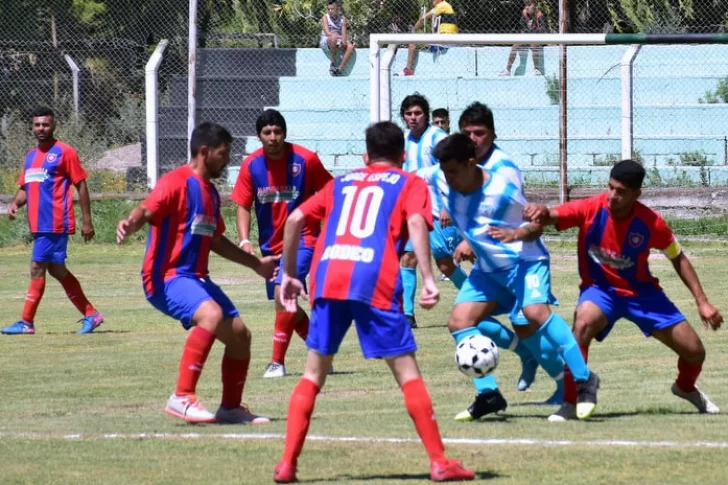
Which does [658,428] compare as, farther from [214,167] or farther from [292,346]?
[292,346]

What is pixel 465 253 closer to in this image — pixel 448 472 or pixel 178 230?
pixel 178 230

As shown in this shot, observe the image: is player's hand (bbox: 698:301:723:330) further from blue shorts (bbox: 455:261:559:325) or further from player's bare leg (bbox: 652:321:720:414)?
blue shorts (bbox: 455:261:559:325)

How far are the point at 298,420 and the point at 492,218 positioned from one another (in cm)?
226

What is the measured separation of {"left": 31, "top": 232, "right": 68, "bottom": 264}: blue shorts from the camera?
15273 millimetres

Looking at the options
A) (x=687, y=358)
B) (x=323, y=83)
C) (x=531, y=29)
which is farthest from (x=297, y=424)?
(x=323, y=83)

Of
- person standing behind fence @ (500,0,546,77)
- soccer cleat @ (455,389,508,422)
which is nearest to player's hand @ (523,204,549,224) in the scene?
soccer cleat @ (455,389,508,422)

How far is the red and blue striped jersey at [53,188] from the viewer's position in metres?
15.3

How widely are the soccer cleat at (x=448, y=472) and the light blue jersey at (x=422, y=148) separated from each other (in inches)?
309

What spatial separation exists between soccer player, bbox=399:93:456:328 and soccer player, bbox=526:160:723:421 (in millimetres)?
4676

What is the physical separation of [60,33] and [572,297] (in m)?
14.8

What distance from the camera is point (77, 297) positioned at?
15102 millimetres

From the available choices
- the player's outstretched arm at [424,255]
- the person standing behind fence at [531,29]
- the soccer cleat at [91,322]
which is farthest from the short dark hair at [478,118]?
A: the person standing behind fence at [531,29]

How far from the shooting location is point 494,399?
8.96 metres

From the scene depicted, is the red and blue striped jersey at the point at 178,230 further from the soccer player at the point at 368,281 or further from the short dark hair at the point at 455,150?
the soccer player at the point at 368,281
